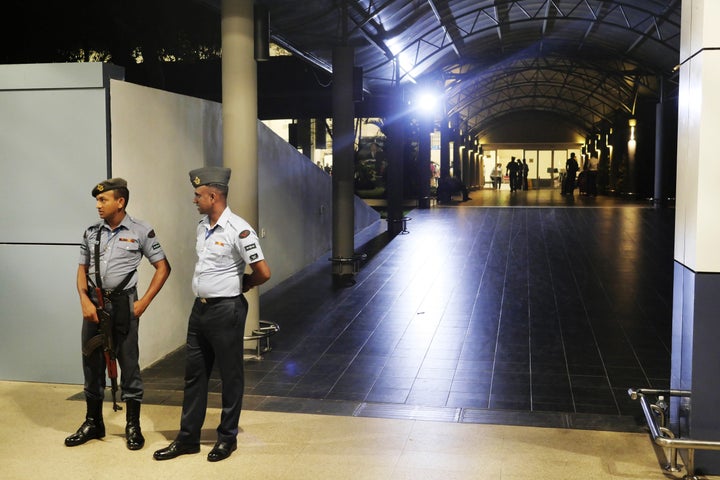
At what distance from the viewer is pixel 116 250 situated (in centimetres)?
496

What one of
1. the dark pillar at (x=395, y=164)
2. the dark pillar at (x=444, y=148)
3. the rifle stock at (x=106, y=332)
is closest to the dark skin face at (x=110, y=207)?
the rifle stock at (x=106, y=332)

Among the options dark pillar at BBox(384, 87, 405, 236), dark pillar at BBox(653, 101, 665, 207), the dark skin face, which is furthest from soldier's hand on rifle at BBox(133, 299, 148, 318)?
dark pillar at BBox(653, 101, 665, 207)

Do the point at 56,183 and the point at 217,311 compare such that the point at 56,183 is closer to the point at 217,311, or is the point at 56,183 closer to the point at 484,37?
the point at 217,311

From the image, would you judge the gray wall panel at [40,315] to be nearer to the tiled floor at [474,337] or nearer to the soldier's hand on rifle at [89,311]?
the tiled floor at [474,337]

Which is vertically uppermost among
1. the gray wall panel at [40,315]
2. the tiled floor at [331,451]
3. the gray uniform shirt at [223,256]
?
the gray uniform shirt at [223,256]

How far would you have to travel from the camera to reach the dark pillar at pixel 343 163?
11727 millimetres

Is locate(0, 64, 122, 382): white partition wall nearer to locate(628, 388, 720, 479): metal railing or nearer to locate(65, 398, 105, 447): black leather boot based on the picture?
locate(65, 398, 105, 447): black leather boot

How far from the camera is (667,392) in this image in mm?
5070

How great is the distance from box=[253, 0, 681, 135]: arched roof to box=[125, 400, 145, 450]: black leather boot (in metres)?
5.55

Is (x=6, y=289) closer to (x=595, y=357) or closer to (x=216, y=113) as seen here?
(x=216, y=113)

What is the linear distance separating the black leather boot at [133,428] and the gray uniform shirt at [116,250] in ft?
2.29

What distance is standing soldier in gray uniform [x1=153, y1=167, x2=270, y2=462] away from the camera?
471cm

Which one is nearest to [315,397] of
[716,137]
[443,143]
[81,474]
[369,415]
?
[369,415]

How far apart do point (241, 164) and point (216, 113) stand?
127 cm
